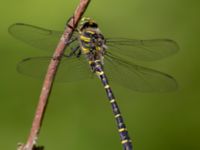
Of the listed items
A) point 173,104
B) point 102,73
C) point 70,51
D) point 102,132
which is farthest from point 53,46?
point 173,104

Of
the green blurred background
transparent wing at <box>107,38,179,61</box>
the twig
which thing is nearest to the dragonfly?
transparent wing at <box>107,38,179,61</box>

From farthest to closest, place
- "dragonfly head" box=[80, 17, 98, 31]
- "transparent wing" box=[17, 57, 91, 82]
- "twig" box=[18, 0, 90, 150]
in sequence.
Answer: "transparent wing" box=[17, 57, 91, 82] → "dragonfly head" box=[80, 17, 98, 31] → "twig" box=[18, 0, 90, 150]

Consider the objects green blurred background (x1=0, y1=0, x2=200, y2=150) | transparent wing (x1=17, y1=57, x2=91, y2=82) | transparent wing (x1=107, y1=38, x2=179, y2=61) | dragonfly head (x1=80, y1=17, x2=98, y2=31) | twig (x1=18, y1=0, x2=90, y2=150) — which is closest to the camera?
twig (x1=18, y1=0, x2=90, y2=150)

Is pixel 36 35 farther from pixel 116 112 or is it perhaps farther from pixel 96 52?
pixel 116 112

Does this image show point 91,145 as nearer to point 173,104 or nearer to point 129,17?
point 173,104

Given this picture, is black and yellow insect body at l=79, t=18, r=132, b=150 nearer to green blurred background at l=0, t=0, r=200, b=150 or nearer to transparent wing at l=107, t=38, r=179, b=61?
transparent wing at l=107, t=38, r=179, b=61

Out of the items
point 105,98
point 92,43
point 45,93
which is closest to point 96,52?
point 92,43

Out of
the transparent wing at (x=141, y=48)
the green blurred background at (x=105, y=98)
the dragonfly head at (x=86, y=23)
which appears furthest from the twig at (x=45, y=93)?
the green blurred background at (x=105, y=98)

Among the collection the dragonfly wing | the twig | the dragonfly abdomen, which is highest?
the dragonfly wing
